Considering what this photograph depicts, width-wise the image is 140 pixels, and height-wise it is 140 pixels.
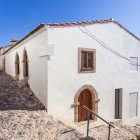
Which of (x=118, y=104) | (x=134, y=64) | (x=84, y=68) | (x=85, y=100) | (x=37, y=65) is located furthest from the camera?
(x=134, y=64)

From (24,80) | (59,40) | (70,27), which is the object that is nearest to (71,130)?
(59,40)

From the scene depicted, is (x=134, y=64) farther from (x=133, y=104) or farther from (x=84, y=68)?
(x=84, y=68)

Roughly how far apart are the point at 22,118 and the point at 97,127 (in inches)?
197

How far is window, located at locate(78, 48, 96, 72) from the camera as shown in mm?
12830

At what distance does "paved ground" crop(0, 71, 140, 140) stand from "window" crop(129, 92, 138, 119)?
9.03 feet

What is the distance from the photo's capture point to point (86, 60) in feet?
43.8

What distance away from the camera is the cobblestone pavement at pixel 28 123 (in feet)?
30.9

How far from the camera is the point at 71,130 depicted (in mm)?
10203

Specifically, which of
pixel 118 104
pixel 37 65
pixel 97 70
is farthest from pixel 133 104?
pixel 37 65

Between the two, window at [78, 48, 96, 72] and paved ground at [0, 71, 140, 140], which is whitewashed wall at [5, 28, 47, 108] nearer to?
paved ground at [0, 71, 140, 140]

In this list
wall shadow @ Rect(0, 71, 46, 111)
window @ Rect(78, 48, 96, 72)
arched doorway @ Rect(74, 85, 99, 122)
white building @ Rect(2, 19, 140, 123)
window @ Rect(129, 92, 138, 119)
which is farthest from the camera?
window @ Rect(129, 92, 138, 119)

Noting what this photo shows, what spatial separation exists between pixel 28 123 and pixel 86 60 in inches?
215

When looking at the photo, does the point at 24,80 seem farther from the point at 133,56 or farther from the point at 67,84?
the point at 133,56

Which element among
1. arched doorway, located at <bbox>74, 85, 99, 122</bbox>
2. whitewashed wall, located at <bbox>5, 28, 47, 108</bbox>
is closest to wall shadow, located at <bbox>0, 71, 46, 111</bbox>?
whitewashed wall, located at <bbox>5, 28, 47, 108</bbox>
